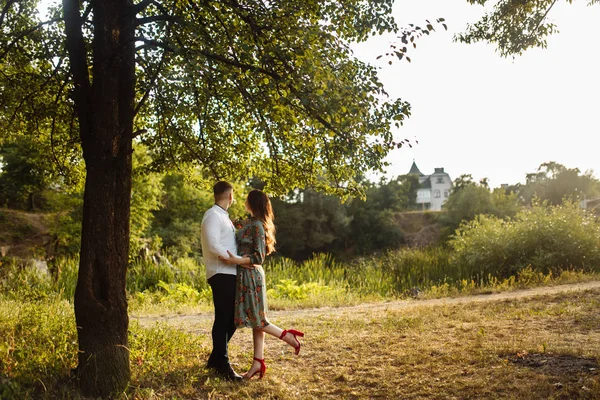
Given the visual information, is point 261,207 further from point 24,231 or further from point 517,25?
point 24,231

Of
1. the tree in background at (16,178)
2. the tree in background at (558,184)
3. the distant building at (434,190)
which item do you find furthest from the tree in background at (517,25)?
the distant building at (434,190)

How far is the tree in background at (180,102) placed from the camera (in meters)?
4.87

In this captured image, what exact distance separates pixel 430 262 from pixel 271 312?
8248mm

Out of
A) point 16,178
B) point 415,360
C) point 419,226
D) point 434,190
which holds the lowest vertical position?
point 415,360

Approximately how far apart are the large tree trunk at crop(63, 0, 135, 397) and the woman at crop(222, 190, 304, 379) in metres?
1.09

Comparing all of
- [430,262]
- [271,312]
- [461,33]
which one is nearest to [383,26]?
[461,33]

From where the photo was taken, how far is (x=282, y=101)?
5375mm

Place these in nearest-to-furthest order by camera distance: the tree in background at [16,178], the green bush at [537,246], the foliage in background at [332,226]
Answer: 1. the green bush at [537,246]
2. the tree in background at [16,178]
3. the foliage in background at [332,226]

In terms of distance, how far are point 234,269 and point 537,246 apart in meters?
12.9

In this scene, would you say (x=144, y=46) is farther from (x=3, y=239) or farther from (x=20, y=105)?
(x=3, y=239)

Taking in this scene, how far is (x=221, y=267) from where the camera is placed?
16.1ft

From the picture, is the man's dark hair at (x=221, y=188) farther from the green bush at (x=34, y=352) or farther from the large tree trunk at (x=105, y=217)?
the green bush at (x=34, y=352)

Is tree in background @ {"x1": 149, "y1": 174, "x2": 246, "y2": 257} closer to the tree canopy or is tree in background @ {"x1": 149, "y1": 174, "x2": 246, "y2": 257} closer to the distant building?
the tree canopy

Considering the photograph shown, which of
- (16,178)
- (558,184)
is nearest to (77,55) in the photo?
(16,178)
